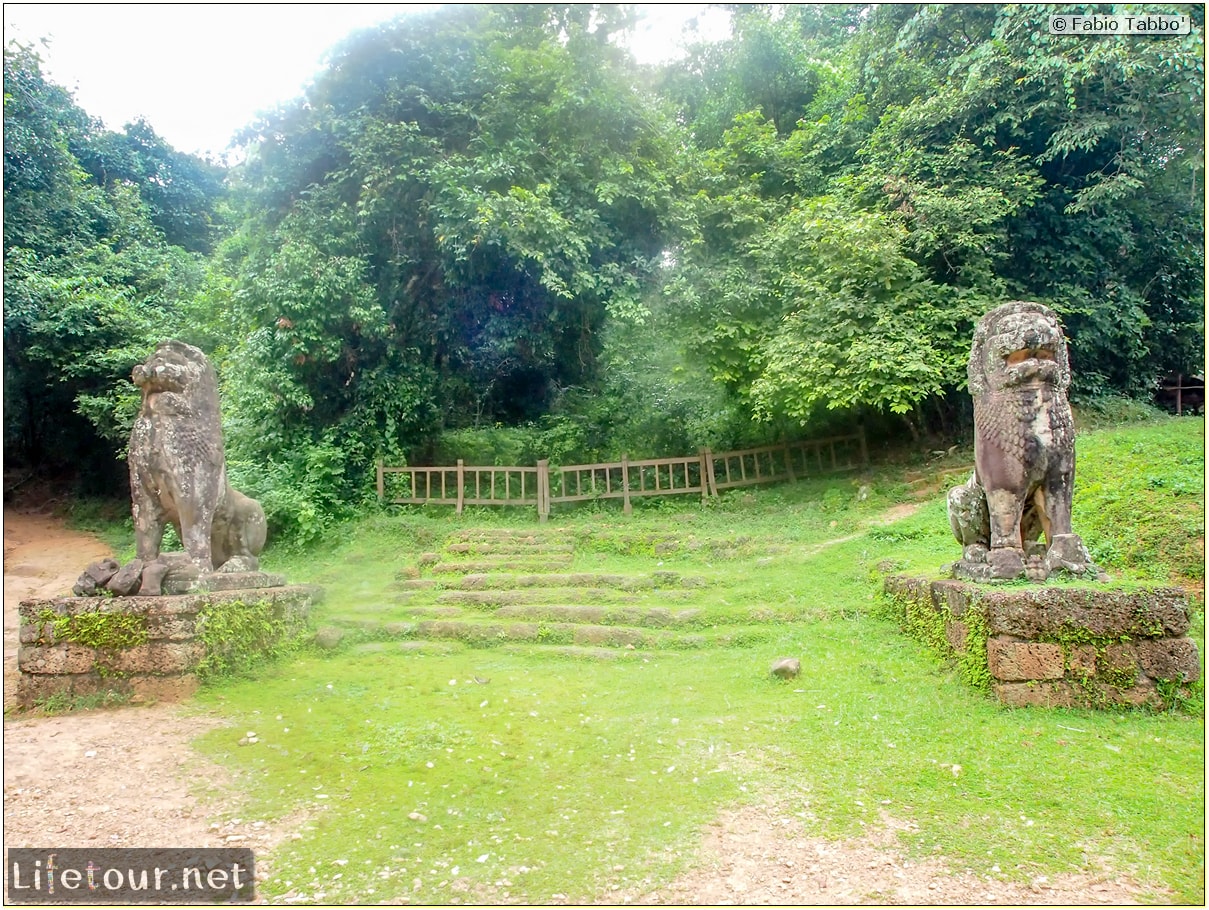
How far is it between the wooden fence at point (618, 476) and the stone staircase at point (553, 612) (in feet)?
8.75

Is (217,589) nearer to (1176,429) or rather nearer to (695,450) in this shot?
(695,450)

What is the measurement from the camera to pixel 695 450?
12078mm

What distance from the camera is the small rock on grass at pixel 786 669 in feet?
15.5

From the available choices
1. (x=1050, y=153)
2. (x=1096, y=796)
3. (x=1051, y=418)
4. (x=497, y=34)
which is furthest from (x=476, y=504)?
(x=1050, y=153)

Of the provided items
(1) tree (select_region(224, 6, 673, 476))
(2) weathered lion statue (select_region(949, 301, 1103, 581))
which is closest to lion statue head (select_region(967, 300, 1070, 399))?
(2) weathered lion statue (select_region(949, 301, 1103, 581))

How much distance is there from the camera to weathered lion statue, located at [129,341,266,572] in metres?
4.86

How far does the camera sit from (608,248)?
37.7 feet

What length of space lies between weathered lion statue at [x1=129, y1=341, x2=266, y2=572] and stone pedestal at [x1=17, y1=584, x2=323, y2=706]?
38cm

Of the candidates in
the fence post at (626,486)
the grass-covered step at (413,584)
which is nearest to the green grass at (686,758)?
the grass-covered step at (413,584)

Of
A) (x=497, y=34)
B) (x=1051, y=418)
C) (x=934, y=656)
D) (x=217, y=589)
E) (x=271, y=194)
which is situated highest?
(x=497, y=34)

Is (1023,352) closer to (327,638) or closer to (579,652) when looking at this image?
(579,652)

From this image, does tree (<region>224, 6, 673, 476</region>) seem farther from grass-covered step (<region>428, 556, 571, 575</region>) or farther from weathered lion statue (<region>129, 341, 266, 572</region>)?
weathered lion statue (<region>129, 341, 266, 572</region>)

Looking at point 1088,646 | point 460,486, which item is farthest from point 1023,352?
point 460,486

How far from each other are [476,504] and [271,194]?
568 cm
